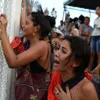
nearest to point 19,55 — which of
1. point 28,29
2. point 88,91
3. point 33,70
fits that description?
point 33,70

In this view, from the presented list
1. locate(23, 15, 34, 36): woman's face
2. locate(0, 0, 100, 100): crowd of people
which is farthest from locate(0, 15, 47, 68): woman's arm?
locate(23, 15, 34, 36): woman's face

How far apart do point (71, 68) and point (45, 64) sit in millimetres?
357

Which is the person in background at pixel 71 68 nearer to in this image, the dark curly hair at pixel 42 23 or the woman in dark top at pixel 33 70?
the woman in dark top at pixel 33 70

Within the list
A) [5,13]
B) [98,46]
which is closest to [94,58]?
[98,46]

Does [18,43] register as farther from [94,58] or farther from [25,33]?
[94,58]

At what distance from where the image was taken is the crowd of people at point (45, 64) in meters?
1.92

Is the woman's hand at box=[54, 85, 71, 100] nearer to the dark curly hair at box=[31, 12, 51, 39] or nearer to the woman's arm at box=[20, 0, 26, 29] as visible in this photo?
the dark curly hair at box=[31, 12, 51, 39]

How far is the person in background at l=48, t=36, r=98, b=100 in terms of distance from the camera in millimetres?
1880

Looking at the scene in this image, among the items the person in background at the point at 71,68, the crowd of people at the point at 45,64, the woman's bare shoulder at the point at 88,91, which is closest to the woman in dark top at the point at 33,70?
the crowd of people at the point at 45,64

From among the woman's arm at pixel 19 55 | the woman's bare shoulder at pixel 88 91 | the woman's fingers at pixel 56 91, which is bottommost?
the woman's fingers at pixel 56 91

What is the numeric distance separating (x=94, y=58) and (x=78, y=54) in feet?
9.53

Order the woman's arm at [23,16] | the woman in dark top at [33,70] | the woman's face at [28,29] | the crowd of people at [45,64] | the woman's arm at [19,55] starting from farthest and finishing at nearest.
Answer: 1. the woman's arm at [23,16]
2. the woman's face at [28,29]
3. the woman in dark top at [33,70]
4. the woman's arm at [19,55]
5. the crowd of people at [45,64]

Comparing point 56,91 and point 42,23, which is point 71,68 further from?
point 42,23

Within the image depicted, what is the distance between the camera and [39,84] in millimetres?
2242
